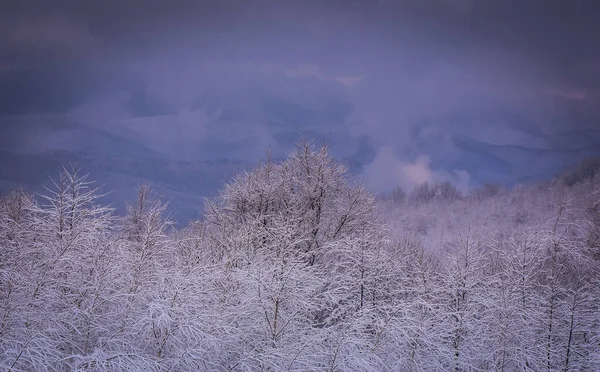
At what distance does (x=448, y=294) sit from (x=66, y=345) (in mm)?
15663

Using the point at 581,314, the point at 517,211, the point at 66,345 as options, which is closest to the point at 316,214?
the point at 581,314

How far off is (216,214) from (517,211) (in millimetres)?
69536

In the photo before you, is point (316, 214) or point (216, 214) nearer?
point (316, 214)

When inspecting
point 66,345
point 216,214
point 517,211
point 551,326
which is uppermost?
point 517,211

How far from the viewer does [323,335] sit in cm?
1691

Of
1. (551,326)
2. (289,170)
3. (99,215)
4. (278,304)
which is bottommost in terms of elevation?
(278,304)

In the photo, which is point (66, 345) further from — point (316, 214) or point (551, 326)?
point (551, 326)

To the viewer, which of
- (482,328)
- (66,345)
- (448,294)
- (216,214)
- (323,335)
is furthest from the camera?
(216,214)

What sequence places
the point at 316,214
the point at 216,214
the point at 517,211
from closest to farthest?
the point at 316,214 < the point at 216,214 < the point at 517,211

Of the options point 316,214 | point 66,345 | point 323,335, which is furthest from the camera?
point 316,214

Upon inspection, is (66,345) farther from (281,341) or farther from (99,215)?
(281,341)

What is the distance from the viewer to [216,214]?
33188 mm

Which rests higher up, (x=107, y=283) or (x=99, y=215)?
(x=99, y=215)

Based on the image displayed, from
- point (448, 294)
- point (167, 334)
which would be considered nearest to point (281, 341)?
point (167, 334)
